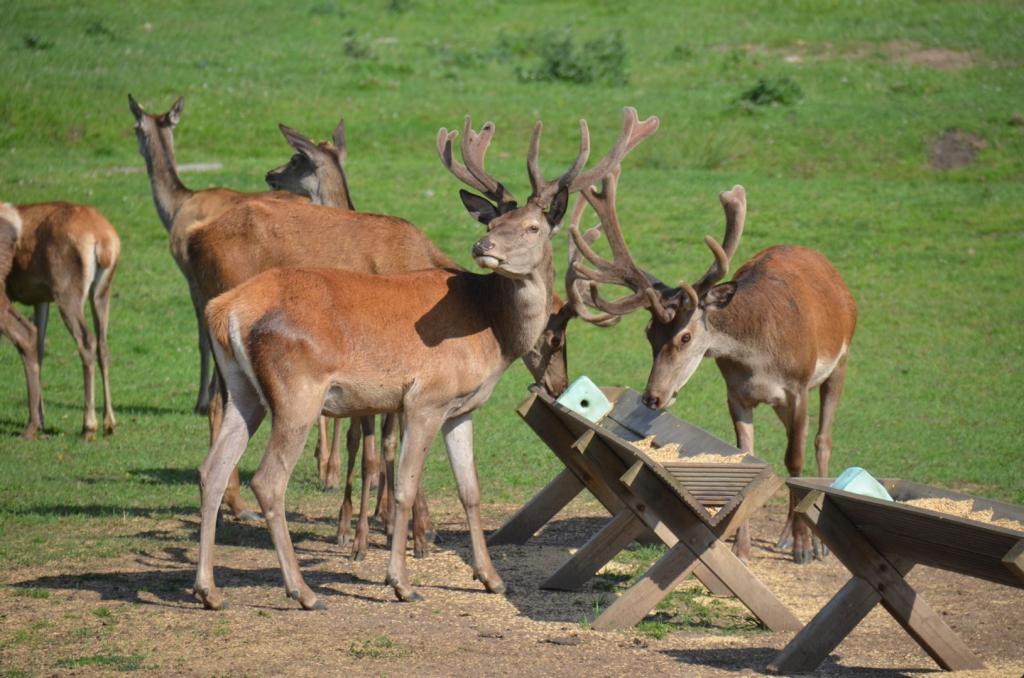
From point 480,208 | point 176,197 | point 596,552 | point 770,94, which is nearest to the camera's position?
point 596,552

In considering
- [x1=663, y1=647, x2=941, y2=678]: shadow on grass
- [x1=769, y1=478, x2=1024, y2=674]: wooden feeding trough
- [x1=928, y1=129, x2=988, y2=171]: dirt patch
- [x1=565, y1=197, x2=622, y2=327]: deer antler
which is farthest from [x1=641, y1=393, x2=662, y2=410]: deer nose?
[x1=928, y1=129, x2=988, y2=171]: dirt patch

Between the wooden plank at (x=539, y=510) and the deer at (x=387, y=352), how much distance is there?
106cm

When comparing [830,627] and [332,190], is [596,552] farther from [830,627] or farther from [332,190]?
[332,190]

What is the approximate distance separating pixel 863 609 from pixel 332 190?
22.4 feet

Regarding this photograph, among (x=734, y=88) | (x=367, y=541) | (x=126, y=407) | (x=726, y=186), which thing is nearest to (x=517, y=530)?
(x=367, y=541)

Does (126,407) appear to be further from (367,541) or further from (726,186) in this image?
(726,186)

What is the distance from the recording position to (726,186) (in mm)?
20844

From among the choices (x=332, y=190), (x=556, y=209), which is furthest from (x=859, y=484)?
(x=332, y=190)

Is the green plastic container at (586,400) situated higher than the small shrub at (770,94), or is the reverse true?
the green plastic container at (586,400)

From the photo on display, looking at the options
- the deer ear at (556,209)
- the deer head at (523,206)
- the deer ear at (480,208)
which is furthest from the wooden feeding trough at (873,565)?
the deer ear at (480,208)

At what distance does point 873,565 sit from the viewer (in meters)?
7.09

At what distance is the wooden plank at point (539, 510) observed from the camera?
9914mm

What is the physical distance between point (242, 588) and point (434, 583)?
3.73ft

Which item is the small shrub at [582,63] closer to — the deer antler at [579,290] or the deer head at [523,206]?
the deer antler at [579,290]
